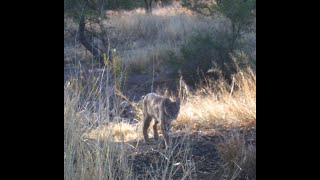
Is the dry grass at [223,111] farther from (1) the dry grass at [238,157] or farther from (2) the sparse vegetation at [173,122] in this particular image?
(1) the dry grass at [238,157]

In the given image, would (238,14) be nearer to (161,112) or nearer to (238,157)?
(161,112)

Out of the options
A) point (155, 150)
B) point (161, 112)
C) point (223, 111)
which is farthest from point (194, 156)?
point (223, 111)

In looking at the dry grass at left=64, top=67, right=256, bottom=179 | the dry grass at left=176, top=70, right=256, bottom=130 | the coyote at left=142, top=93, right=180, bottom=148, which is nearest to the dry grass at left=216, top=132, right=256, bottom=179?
the dry grass at left=64, top=67, right=256, bottom=179

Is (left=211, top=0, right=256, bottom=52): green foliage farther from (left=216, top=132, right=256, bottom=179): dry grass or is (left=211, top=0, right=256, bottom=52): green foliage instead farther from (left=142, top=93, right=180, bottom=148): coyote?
(left=216, top=132, right=256, bottom=179): dry grass

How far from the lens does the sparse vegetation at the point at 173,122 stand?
453 centimetres

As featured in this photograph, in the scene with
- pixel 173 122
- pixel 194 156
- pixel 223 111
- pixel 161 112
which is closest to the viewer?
pixel 194 156

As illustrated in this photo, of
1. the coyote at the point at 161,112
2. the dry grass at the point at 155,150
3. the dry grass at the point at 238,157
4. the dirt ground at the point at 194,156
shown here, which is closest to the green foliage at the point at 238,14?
the dry grass at the point at 155,150

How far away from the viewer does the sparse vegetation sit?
4.53 m

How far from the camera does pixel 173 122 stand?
8.66 meters

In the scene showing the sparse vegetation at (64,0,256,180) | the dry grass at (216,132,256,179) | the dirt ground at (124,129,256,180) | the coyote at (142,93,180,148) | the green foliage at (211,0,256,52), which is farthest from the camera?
the green foliage at (211,0,256,52)
